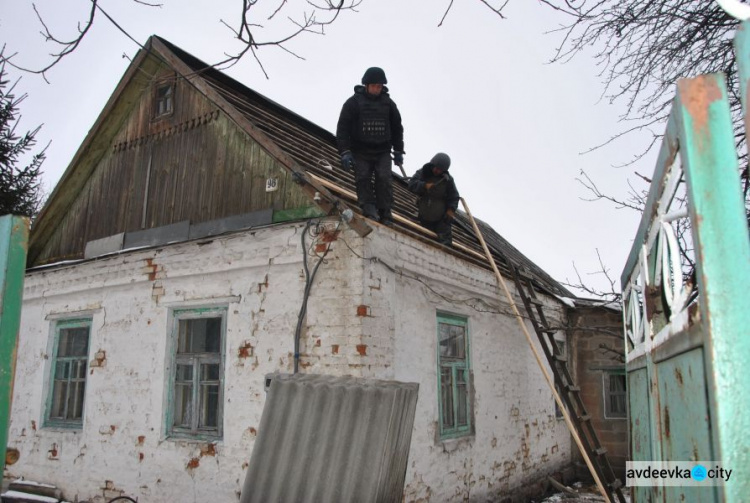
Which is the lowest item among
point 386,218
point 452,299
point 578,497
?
point 578,497

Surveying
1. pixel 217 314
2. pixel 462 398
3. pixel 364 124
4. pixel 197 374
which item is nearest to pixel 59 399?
pixel 197 374

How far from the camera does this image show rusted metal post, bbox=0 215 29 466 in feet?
7.98

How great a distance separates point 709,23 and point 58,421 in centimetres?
851

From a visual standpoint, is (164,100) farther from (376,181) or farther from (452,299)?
(452,299)

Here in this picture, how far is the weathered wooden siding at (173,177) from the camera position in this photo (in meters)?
6.30

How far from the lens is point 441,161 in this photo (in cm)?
679

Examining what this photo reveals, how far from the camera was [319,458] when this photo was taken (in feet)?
7.40

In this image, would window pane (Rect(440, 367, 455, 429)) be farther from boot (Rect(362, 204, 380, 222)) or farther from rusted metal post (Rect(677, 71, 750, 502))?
rusted metal post (Rect(677, 71, 750, 502))

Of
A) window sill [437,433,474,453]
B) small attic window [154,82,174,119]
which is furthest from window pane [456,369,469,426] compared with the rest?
small attic window [154,82,174,119]

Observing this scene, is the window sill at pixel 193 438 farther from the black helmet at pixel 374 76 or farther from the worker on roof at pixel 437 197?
the black helmet at pixel 374 76

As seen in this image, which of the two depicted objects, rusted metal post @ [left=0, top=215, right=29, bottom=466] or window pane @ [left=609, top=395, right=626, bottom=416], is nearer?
rusted metal post @ [left=0, top=215, right=29, bottom=466]

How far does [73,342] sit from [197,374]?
2574 mm

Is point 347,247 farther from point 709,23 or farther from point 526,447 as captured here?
point 526,447

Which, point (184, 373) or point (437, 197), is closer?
point (184, 373)
